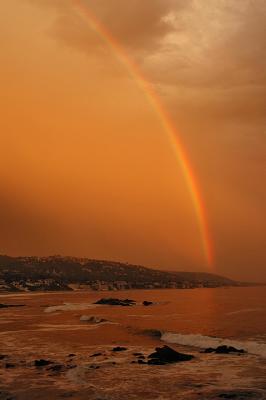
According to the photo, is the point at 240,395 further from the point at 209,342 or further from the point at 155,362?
the point at 209,342

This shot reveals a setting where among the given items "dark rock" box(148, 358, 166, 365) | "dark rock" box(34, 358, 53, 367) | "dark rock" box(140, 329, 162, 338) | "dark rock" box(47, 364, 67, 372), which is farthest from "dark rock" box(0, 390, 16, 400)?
"dark rock" box(140, 329, 162, 338)

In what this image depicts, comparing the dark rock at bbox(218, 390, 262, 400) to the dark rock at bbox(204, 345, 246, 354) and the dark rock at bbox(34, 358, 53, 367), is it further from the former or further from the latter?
the dark rock at bbox(204, 345, 246, 354)

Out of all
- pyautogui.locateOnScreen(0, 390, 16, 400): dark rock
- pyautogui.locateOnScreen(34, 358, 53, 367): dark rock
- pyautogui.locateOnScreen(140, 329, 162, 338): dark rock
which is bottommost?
pyautogui.locateOnScreen(0, 390, 16, 400): dark rock

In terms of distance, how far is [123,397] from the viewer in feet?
85.4

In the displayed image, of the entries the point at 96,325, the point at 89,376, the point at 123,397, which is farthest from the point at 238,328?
the point at 123,397

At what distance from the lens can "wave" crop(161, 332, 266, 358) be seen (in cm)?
4516

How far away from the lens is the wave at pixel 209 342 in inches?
1778

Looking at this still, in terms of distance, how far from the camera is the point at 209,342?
5059 cm

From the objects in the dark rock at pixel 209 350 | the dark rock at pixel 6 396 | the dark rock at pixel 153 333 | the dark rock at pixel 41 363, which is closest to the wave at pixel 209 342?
the dark rock at pixel 153 333

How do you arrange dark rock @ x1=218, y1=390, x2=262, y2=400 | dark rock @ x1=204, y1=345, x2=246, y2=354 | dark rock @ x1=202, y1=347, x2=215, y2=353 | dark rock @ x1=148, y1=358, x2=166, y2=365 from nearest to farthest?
dark rock @ x1=218, y1=390, x2=262, y2=400, dark rock @ x1=148, y1=358, x2=166, y2=365, dark rock @ x1=204, y1=345, x2=246, y2=354, dark rock @ x1=202, y1=347, x2=215, y2=353

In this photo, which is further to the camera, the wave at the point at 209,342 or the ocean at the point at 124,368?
the wave at the point at 209,342

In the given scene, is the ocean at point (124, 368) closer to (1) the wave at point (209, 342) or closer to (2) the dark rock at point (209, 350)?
(1) the wave at point (209, 342)

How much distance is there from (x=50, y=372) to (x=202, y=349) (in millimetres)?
18488

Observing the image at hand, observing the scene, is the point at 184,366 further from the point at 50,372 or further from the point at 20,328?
the point at 20,328
